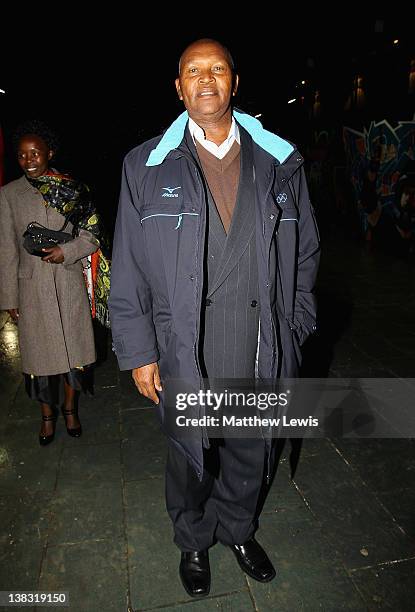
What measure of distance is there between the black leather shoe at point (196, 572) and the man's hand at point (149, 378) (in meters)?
0.93

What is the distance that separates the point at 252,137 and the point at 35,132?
165cm

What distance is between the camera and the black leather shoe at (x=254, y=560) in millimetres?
2242

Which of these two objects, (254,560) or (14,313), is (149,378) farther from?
(14,313)

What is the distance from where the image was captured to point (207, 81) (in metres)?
1.85

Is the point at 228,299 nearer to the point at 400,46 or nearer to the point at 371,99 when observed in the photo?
the point at 400,46

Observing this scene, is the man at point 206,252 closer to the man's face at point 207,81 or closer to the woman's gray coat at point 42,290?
the man's face at point 207,81

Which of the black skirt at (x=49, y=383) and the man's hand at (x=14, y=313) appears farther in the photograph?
the black skirt at (x=49, y=383)

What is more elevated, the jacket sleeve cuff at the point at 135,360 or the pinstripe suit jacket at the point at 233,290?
the pinstripe suit jacket at the point at 233,290

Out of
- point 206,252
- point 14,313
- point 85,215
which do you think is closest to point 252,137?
point 206,252

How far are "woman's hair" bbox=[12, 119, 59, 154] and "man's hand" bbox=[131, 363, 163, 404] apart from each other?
1870 millimetres

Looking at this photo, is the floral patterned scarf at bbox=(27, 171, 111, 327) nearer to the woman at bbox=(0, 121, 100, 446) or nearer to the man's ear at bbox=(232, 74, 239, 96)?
the woman at bbox=(0, 121, 100, 446)

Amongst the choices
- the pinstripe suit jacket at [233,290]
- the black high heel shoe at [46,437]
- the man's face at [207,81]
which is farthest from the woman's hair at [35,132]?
the black high heel shoe at [46,437]

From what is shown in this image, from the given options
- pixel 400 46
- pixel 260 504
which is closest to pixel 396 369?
pixel 260 504

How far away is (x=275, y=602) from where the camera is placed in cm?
213
